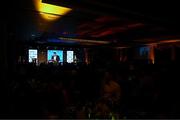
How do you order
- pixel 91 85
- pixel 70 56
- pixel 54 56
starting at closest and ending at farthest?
pixel 91 85 < pixel 54 56 < pixel 70 56

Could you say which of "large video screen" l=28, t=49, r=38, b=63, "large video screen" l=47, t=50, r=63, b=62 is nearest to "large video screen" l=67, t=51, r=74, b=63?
"large video screen" l=47, t=50, r=63, b=62

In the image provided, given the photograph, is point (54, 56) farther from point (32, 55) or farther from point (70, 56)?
point (70, 56)

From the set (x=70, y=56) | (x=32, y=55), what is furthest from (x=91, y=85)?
(x=70, y=56)

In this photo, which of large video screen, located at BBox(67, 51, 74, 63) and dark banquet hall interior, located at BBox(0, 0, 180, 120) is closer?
dark banquet hall interior, located at BBox(0, 0, 180, 120)

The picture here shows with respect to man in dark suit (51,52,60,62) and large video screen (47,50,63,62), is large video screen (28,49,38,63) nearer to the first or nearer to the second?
large video screen (47,50,63,62)

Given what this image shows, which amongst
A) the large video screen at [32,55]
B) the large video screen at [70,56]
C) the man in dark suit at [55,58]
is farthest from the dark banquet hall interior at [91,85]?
the large video screen at [70,56]

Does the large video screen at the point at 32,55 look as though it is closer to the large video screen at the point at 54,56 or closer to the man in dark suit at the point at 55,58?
the large video screen at the point at 54,56

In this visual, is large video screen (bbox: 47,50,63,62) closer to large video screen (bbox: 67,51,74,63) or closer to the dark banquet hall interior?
large video screen (bbox: 67,51,74,63)

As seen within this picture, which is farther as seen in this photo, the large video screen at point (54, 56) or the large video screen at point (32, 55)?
the large video screen at point (54, 56)

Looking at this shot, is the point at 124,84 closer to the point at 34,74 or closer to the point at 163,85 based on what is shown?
the point at 163,85

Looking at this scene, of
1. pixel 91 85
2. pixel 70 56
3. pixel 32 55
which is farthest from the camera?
pixel 70 56

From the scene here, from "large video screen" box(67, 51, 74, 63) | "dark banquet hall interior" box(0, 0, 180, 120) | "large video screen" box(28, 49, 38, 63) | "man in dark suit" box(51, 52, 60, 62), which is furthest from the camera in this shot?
"large video screen" box(67, 51, 74, 63)

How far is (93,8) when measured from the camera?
3467 mm

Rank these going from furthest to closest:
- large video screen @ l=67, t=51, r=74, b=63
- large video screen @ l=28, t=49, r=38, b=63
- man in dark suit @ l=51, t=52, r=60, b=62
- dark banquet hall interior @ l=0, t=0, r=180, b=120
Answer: large video screen @ l=67, t=51, r=74, b=63 → man in dark suit @ l=51, t=52, r=60, b=62 → large video screen @ l=28, t=49, r=38, b=63 → dark banquet hall interior @ l=0, t=0, r=180, b=120
